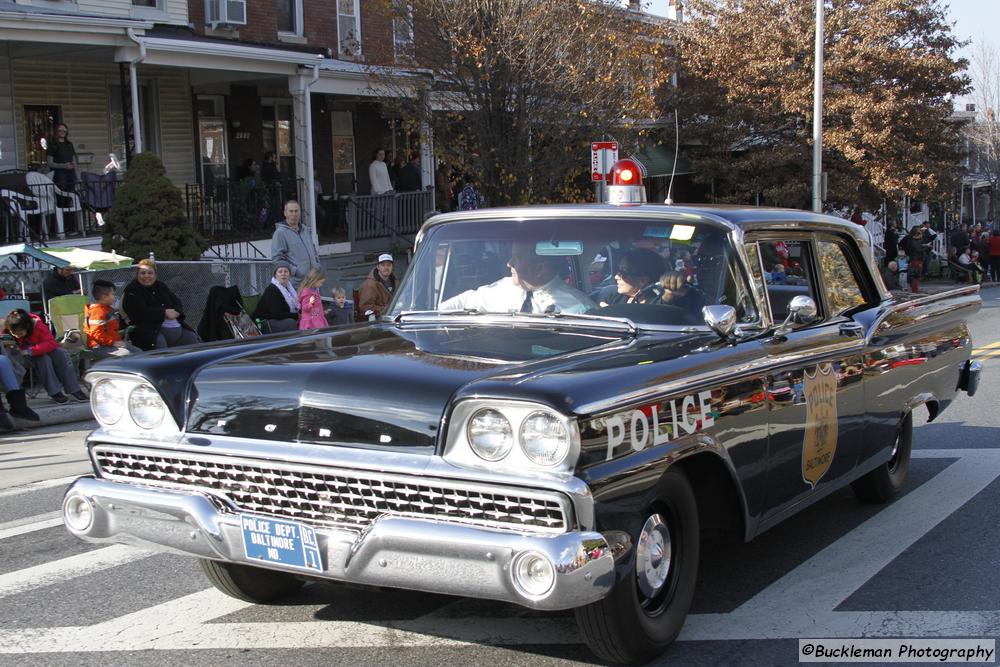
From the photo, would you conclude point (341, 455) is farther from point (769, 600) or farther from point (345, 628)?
point (769, 600)

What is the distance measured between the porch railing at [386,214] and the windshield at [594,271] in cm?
1773

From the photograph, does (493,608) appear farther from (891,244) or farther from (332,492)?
(891,244)

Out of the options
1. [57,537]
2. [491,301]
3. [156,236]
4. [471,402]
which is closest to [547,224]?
[491,301]

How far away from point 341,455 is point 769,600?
2.24 m

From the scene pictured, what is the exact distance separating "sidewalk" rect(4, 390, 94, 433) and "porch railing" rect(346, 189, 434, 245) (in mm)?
11804

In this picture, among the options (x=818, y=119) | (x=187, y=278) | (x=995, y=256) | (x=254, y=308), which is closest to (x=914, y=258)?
(x=995, y=256)

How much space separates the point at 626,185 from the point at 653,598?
246 cm

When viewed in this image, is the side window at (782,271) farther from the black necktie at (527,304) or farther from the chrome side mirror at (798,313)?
the black necktie at (527,304)

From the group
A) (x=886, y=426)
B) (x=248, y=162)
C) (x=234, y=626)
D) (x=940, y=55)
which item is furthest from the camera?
(x=940, y=55)

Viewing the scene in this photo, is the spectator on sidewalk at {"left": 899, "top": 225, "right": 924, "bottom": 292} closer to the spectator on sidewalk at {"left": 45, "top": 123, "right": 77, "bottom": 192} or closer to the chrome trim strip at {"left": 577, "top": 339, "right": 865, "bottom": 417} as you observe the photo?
the spectator on sidewalk at {"left": 45, "top": 123, "right": 77, "bottom": 192}

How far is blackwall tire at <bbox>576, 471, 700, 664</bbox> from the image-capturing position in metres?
4.00

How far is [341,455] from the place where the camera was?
3928 mm

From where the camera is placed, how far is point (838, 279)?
6246 millimetres

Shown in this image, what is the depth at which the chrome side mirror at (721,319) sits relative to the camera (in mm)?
4754
